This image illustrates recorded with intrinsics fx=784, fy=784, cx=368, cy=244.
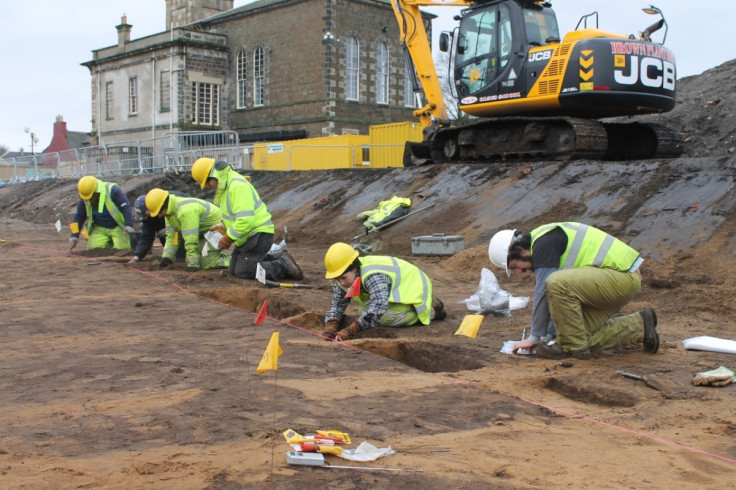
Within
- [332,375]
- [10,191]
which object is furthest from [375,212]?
[10,191]

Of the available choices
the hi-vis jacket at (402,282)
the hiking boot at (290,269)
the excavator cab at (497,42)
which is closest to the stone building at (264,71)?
the excavator cab at (497,42)

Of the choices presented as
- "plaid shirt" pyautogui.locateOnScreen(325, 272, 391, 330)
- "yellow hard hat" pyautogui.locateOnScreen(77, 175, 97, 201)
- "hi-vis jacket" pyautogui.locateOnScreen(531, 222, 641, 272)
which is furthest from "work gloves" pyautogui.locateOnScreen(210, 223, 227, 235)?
"hi-vis jacket" pyautogui.locateOnScreen(531, 222, 641, 272)

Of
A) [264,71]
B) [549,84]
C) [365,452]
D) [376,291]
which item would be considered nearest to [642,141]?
[549,84]

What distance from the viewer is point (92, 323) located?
25.9 feet

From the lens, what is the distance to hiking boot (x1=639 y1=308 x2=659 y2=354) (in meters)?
6.75

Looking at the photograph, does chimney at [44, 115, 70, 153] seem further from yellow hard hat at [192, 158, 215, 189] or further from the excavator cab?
yellow hard hat at [192, 158, 215, 189]

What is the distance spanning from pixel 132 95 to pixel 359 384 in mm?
40751

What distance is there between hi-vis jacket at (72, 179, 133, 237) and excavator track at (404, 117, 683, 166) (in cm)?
791

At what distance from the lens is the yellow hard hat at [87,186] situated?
13234mm

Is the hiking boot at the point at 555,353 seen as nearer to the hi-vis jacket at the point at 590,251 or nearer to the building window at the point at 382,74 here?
the hi-vis jacket at the point at 590,251

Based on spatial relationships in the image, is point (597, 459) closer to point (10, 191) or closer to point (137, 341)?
point (137, 341)

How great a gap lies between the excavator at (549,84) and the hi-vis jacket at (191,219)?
7203 mm

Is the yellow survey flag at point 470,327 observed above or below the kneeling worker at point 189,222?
below

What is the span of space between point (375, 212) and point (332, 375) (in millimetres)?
10820
